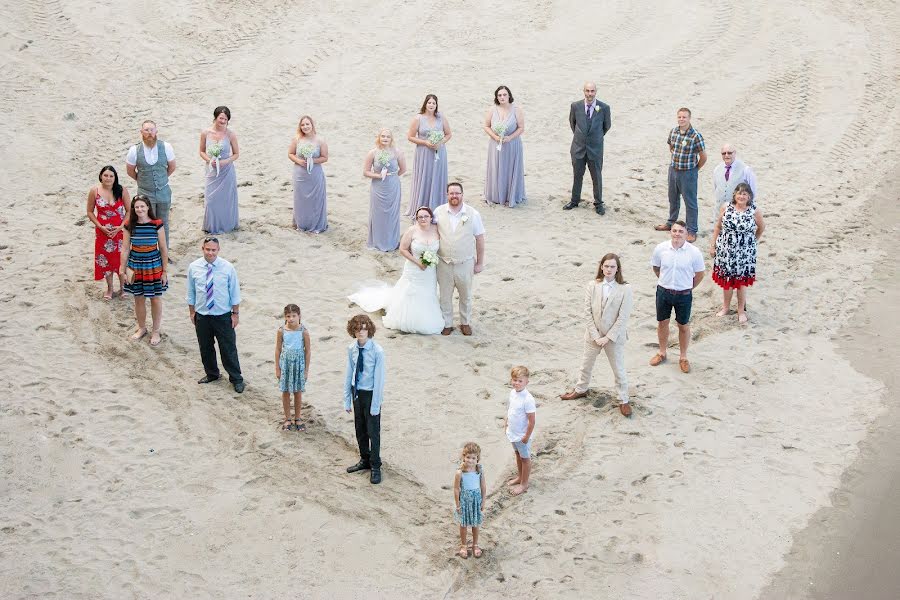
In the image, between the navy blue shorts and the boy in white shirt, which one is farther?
the navy blue shorts

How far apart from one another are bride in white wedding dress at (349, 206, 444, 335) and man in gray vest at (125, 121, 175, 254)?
344cm

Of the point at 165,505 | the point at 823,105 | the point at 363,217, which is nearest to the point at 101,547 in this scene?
A: the point at 165,505

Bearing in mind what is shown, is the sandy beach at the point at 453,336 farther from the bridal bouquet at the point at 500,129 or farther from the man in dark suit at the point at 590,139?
the bridal bouquet at the point at 500,129

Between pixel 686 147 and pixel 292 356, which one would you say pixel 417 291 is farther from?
pixel 686 147

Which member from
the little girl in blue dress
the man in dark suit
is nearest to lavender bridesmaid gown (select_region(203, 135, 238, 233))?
the man in dark suit

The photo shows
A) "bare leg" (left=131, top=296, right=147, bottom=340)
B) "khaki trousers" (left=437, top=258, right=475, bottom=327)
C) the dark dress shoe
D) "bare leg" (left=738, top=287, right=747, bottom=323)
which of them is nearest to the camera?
the dark dress shoe

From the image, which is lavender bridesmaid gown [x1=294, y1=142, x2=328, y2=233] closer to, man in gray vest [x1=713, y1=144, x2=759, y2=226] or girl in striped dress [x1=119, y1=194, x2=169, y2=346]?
girl in striped dress [x1=119, y1=194, x2=169, y2=346]

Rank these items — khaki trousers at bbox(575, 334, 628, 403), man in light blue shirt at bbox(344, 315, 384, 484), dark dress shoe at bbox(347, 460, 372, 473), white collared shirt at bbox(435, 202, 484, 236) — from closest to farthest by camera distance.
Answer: man in light blue shirt at bbox(344, 315, 384, 484), dark dress shoe at bbox(347, 460, 372, 473), khaki trousers at bbox(575, 334, 628, 403), white collared shirt at bbox(435, 202, 484, 236)

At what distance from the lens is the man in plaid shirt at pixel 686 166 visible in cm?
1703

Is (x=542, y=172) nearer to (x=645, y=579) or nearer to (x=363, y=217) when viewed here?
(x=363, y=217)

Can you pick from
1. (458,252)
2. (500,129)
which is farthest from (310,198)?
(458,252)

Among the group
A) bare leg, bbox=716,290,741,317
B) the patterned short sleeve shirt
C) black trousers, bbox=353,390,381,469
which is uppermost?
the patterned short sleeve shirt

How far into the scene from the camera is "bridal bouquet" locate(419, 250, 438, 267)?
14070 millimetres

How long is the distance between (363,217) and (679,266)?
19.5 ft
